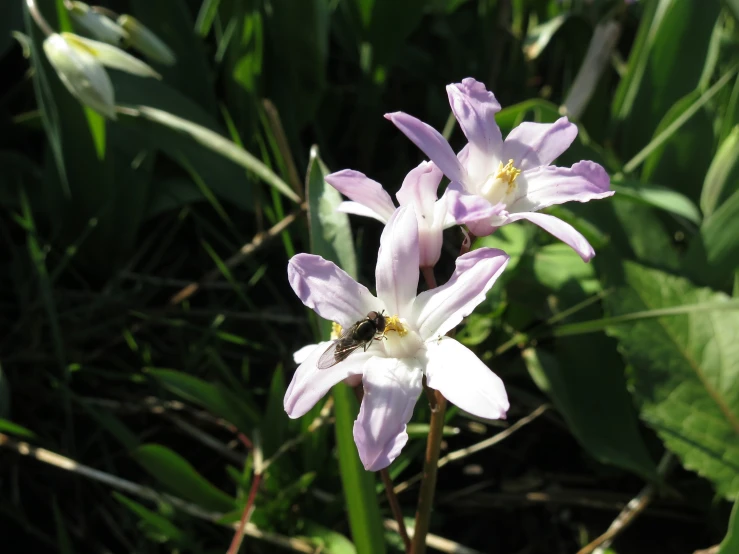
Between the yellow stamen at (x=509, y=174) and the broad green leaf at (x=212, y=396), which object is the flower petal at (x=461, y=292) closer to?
the yellow stamen at (x=509, y=174)

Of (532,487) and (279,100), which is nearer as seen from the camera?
(532,487)

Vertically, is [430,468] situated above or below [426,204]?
below

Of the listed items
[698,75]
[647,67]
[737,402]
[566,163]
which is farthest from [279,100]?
[737,402]

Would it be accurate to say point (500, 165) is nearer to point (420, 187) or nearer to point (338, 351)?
point (420, 187)

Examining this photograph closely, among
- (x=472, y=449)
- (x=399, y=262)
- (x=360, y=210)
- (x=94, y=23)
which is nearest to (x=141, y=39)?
(x=94, y=23)

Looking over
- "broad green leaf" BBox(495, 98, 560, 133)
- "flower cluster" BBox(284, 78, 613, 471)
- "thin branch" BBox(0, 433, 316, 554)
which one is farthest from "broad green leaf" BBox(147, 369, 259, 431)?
"broad green leaf" BBox(495, 98, 560, 133)

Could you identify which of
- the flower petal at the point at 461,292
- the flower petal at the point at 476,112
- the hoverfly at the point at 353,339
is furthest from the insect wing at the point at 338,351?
the flower petal at the point at 476,112

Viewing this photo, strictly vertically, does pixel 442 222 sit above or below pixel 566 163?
above

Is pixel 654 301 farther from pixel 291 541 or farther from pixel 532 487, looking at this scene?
pixel 291 541
